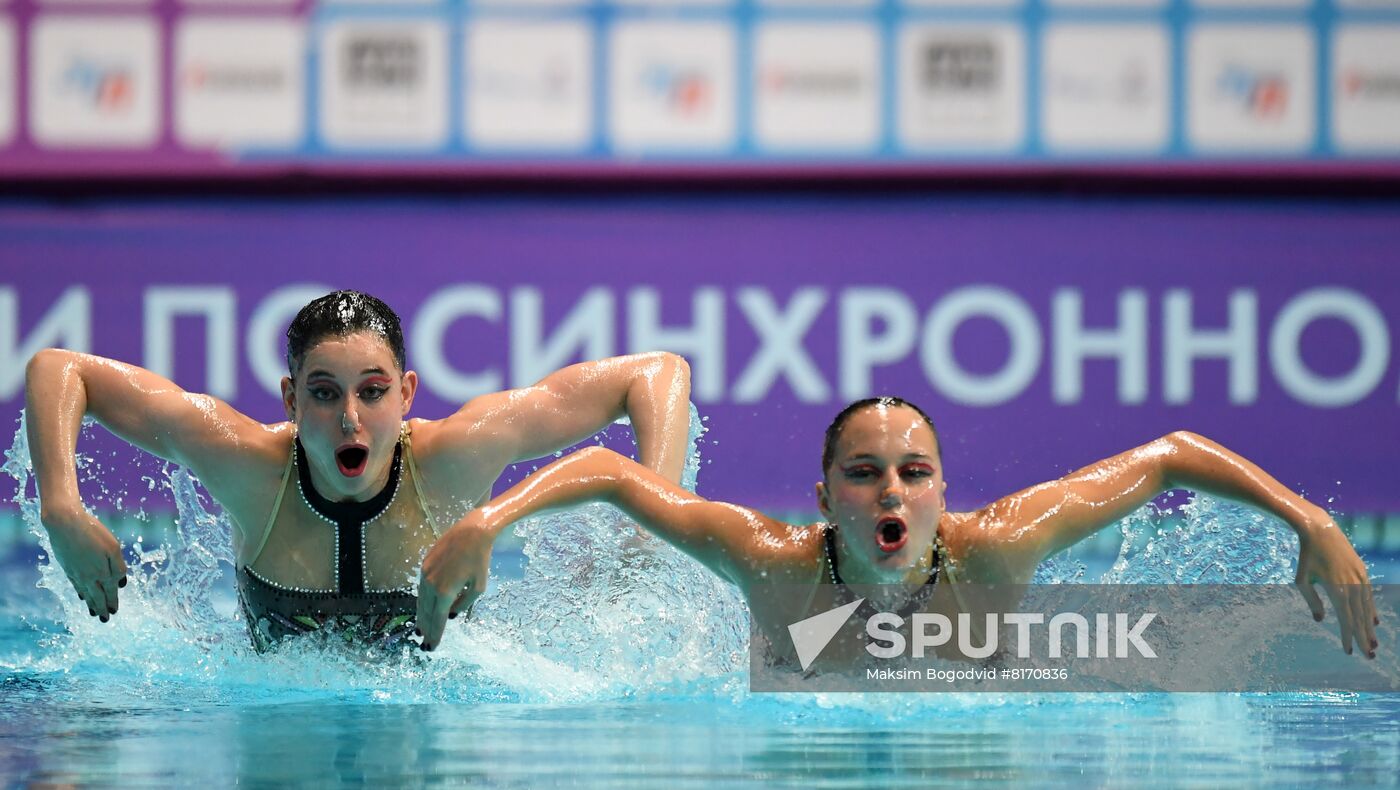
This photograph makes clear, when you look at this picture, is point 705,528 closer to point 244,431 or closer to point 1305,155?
point 244,431

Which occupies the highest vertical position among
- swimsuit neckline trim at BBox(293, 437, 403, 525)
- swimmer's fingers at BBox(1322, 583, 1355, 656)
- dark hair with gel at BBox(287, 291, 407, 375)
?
dark hair with gel at BBox(287, 291, 407, 375)

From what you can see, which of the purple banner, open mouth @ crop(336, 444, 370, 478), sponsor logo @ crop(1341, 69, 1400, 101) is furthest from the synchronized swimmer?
sponsor logo @ crop(1341, 69, 1400, 101)

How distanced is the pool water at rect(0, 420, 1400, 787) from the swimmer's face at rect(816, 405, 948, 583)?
30 centimetres

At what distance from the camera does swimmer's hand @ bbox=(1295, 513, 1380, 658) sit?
312cm

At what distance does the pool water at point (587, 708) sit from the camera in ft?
8.54

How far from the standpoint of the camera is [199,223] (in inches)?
252

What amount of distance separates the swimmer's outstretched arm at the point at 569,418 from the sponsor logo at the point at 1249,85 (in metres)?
3.12

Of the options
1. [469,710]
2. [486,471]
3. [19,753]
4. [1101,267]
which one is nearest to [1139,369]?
[1101,267]

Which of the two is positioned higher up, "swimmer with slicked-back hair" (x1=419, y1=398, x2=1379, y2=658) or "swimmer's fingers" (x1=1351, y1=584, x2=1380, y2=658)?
"swimmer with slicked-back hair" (x1=419, y1=398, x2=1379, y2=658)

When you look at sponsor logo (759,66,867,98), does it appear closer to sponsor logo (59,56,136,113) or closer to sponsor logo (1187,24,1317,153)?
sponsor logo (1187,24,1317,153)

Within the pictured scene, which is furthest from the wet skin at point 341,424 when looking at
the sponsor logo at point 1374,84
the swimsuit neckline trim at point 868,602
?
the sponsor logo at point 1374,84

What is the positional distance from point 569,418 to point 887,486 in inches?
36.6

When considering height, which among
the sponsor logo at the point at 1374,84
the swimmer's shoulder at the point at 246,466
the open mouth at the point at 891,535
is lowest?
the open mouth at the point at 891,535

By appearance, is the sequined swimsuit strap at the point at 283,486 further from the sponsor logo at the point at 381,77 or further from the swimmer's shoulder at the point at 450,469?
the sponsor logo at the point at 381,77
